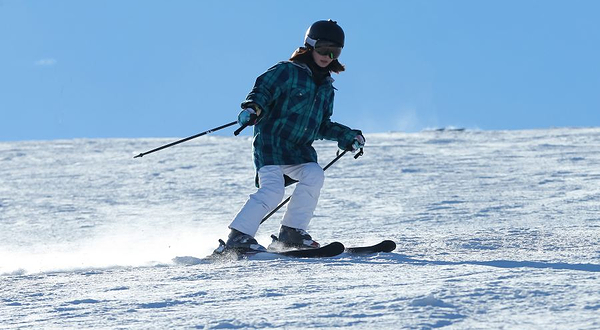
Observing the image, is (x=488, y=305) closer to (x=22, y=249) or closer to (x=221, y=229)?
(x=221, y=229)

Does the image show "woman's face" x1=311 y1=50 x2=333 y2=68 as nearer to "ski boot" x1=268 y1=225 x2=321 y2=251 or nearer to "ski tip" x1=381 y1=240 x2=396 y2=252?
"ski boot" x1=268 y1=225 x2=321 y2=251

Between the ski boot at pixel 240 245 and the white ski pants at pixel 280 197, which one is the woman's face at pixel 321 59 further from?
the ski boot at pixel 240 245

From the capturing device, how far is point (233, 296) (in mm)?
3213

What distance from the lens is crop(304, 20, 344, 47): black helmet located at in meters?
4.95

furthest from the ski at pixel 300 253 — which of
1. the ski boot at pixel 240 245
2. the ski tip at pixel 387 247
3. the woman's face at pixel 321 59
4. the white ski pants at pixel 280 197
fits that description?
the woman's face at pixel 321 59

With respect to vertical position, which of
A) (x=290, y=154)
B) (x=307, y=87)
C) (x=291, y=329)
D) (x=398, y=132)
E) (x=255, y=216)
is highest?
(x=398, y=132)

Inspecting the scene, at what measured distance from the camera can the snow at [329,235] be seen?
2902 millimetres

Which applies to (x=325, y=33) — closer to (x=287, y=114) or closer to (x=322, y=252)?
(x=287, y=114)

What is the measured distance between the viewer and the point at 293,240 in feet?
16.6

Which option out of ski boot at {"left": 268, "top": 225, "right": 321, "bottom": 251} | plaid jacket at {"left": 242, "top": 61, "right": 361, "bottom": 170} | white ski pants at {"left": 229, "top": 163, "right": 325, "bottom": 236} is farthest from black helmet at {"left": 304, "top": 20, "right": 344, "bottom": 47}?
ski boot at {"left": 268, "top": 225, "right": 321, "bottom": 251}

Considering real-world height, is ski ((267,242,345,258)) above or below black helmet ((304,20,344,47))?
below

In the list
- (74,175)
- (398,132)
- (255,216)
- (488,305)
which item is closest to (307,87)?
(255,216)

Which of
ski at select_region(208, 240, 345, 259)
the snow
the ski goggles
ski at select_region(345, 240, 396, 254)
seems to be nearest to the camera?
the snow

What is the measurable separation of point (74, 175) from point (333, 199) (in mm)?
4278
